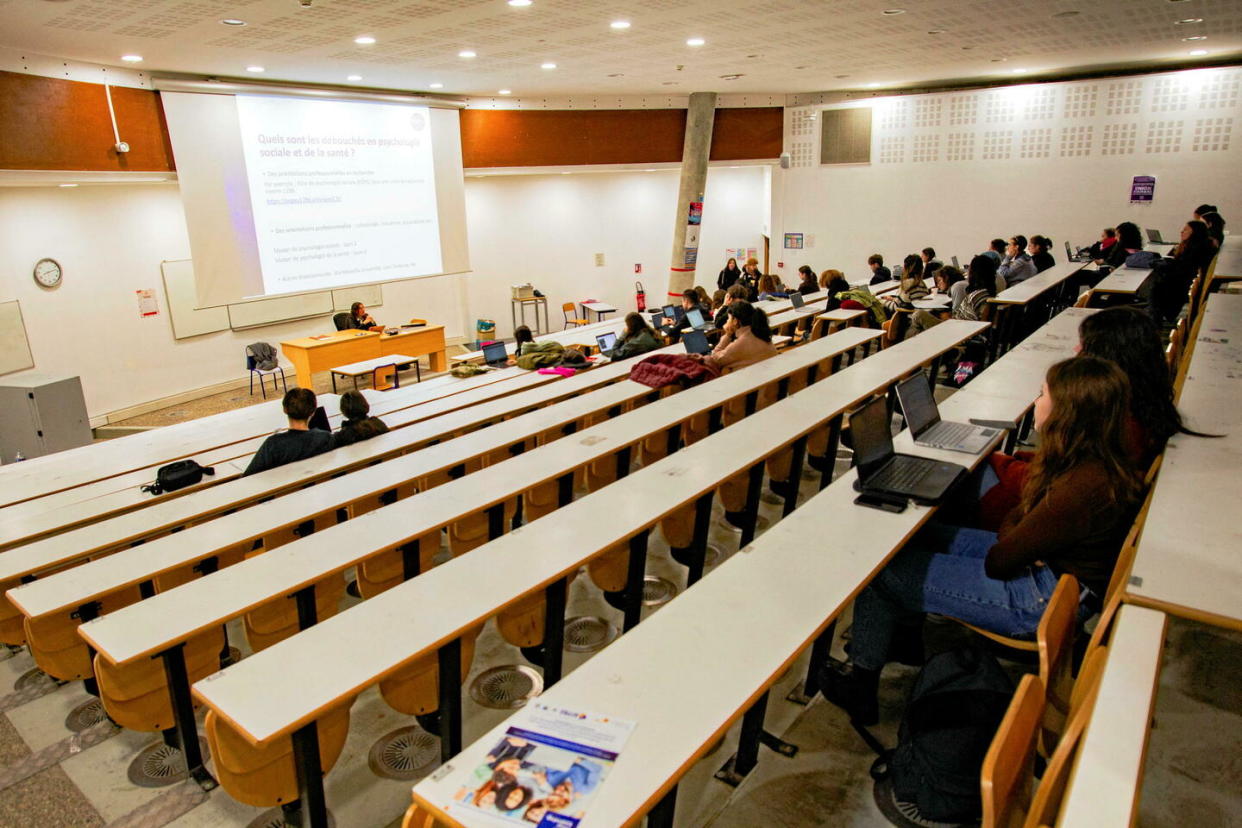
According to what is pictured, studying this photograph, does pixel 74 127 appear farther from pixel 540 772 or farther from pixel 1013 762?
pixel 1013 762

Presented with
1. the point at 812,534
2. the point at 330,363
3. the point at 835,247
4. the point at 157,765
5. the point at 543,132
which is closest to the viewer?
the point at 812,534

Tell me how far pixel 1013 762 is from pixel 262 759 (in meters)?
1.84

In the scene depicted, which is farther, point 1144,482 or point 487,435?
point 487,435

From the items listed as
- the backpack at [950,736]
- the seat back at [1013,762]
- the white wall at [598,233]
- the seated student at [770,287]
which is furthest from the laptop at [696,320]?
the white wall at [598,233]

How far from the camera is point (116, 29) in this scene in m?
5.25

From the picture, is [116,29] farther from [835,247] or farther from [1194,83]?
[1194,83]

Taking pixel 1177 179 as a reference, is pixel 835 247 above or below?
below

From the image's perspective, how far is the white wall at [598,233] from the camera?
12.2 meters

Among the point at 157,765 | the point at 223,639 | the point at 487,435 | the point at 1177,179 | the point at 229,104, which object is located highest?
the point at 229,104

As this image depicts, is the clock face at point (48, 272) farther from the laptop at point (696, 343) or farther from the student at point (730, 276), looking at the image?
the student at point (730, 276)

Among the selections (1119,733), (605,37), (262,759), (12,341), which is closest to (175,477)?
(262,759)

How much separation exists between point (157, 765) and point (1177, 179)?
40.2 feet

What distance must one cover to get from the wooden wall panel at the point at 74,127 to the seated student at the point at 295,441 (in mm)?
4411

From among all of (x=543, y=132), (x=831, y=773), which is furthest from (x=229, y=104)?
(x=831, y=773)
